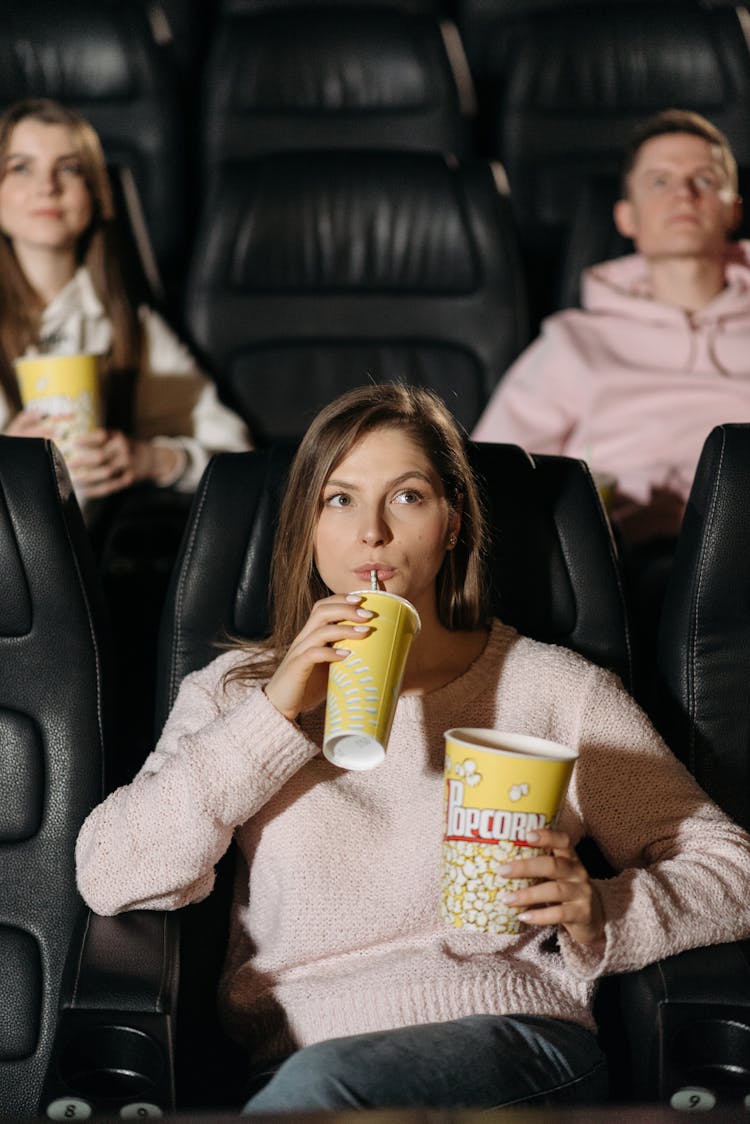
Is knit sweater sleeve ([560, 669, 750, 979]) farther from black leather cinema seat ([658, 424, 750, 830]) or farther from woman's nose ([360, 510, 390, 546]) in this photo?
woman's nose ([360, 510, 390, 546])

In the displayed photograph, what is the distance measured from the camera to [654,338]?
255 cm

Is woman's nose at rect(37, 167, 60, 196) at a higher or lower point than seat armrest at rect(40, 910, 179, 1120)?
higher

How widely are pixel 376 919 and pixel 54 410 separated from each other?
93 centimetres

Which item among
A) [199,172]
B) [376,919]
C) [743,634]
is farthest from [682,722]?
[199,172]

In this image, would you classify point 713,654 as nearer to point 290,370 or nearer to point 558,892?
point 558,892

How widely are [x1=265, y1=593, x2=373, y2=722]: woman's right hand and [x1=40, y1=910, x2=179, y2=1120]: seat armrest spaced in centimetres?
28

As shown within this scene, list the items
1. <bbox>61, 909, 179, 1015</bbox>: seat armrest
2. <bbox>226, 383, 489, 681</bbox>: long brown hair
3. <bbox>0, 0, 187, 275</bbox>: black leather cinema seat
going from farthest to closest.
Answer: <bbox>0, 0, 187, 275</bbox>: black leather cinema seat
<bbox>226, 383, 489, 681</bbox>: long brown hair
<bbox>61, 909, 179, 1015</bbox>: seat armrest

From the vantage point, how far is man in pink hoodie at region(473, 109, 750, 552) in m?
2.47

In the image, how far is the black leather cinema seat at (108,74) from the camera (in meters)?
2.96

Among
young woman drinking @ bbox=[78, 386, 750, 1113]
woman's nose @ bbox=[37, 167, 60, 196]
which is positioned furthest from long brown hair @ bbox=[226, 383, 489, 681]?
woman's nose @ bbox=[37, 167, 60, 196]

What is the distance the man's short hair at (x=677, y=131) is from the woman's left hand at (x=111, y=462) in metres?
1.04

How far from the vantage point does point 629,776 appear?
1.45 metres

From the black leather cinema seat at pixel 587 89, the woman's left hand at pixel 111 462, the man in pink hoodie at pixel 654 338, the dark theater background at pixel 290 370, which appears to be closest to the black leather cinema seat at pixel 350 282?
the dark theater background at pixel 290 370

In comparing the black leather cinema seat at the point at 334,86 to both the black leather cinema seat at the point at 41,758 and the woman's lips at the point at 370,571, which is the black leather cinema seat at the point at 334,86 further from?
the woman's lips at the point at 370,571
